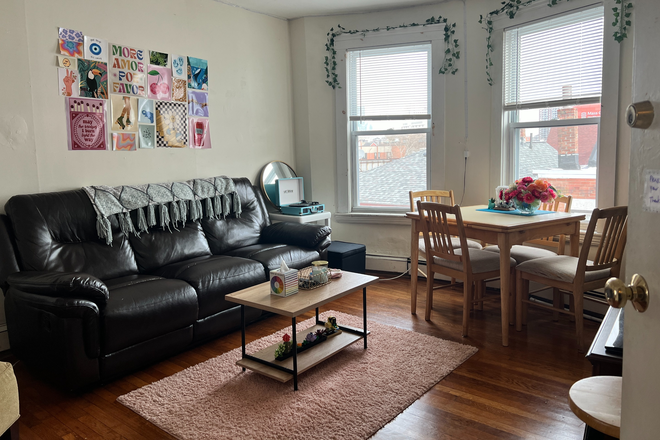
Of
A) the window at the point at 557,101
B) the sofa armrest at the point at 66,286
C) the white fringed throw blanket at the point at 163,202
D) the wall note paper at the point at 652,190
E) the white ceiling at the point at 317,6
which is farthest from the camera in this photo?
the white ceiling at the point at 317,6

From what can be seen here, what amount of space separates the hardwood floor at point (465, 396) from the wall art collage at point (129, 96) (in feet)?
5.34

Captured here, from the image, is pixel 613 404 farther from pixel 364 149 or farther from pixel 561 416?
pixel 364 149

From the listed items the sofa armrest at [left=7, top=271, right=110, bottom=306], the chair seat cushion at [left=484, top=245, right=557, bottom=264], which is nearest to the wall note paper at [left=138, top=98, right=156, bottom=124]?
the sofa armrest at [left=7, top=271, right=110, bottom=306]

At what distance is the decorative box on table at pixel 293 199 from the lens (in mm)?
4559

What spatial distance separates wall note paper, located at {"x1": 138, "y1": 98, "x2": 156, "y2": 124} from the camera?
3666 mm

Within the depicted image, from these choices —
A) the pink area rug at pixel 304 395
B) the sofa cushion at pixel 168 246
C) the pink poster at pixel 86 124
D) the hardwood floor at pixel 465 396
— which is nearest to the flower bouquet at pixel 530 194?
the hardwood floor at pixel 465 396

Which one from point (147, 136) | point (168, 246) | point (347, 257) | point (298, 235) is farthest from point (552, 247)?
point (147, 136)

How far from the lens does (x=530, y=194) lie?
130 inches

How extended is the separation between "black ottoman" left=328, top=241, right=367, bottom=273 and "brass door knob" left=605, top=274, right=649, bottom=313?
11.1ft

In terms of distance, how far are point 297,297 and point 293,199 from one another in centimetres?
228

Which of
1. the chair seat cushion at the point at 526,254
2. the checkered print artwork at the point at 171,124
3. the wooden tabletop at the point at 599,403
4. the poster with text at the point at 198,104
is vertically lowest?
the chair seat cushion at the point at 526,254

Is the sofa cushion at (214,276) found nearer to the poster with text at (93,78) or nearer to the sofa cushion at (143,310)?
the sofa cushion at (143,310)

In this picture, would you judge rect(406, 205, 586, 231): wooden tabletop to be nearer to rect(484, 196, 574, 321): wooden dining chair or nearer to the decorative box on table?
rect(484, 196, 574, 321): wooden dining chair

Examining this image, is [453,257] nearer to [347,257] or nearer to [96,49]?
[347,257]
